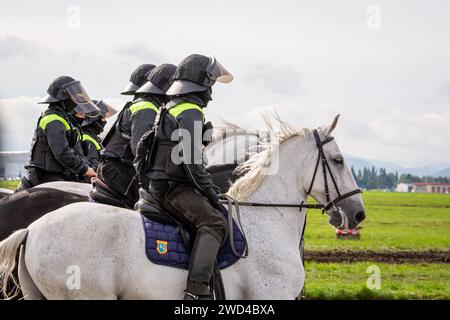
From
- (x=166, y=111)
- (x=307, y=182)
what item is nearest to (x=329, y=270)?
(x=307, y=182)

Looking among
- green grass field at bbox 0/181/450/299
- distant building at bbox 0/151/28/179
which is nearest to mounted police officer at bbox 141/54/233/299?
green grass field at bbox 0/181/450/299

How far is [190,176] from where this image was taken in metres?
7.16

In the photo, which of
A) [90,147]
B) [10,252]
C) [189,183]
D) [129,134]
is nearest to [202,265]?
[189,183]

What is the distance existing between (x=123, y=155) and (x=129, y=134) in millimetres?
313

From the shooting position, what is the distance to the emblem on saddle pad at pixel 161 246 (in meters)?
6.89

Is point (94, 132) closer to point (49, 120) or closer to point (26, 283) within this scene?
point (49, 120)

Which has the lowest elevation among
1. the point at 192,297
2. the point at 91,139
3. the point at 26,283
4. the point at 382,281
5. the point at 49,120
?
the point at 382,281

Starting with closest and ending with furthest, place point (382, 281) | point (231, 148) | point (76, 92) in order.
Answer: point (231, 148) → point (76, 92) → point (382, 281)

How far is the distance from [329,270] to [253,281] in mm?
10449

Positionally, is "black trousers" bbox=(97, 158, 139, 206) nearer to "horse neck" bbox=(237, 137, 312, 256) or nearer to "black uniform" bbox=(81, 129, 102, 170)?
"horse neck" bbox=(237, 137, 312, 256)

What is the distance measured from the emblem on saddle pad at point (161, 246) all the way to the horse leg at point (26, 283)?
3.97 feet

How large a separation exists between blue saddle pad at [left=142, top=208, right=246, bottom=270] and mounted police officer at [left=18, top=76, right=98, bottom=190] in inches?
140

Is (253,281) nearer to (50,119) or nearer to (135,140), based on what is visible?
(135,140)

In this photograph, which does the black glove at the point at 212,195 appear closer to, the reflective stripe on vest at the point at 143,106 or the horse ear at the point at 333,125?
the horse ear at the point at 333,125
